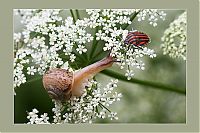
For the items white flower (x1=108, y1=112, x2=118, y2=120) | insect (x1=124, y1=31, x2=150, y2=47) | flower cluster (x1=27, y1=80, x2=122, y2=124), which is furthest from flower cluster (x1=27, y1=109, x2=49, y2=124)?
insect (x1=124, y1=31, x2=150, y2=47)

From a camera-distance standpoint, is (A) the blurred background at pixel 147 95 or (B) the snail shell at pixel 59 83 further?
(A) the blurred background at pixel 147 95

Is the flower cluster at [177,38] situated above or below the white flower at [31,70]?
above

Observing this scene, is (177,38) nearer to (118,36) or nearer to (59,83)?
(118,36)

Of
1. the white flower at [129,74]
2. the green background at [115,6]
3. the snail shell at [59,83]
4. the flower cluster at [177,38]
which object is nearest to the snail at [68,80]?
the snail shell at [59,83]

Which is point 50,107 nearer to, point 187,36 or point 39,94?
point 39,94

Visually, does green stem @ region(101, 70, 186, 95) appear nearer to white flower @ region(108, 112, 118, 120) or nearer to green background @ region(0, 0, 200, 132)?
green background @ region(0, 0, 200, 132)

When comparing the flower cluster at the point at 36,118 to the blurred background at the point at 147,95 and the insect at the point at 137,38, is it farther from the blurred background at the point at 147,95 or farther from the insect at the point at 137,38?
the insect at the point at 137,38

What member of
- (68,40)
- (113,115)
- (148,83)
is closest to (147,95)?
(148,83)

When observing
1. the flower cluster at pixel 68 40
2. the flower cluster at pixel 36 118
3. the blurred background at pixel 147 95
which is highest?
the flower cluster at pixel 68 40

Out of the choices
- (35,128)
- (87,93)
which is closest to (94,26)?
(87,93)
